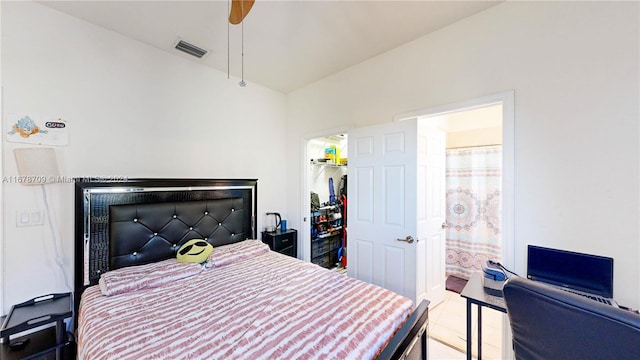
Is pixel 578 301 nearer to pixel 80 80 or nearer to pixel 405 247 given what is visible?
pixel 405 247

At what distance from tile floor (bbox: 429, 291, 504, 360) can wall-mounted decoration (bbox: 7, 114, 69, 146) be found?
11.8 feet

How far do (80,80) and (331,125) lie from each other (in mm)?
2458

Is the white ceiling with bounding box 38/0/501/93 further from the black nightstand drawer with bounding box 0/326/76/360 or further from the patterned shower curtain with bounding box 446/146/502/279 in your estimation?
the black nightstand drawer with bounding box 0/326/76/360

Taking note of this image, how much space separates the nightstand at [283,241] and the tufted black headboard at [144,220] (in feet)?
1.36

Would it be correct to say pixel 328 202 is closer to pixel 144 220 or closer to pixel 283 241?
pixel 283 241

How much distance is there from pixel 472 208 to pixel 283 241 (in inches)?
111

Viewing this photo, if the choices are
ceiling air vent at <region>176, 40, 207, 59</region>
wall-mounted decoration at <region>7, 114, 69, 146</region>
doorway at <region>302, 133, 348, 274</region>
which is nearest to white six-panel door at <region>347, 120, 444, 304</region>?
doorway at <region>302, 133, 348, 274</region>

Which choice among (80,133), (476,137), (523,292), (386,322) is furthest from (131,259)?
(476,137)

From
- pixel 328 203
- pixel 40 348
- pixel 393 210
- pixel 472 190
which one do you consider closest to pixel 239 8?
pixel 393 210

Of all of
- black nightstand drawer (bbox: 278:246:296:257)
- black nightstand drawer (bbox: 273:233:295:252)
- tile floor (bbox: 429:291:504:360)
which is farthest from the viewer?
black nightstand drawer (bbox: 278:246:296:257)

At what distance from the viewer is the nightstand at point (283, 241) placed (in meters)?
3.13

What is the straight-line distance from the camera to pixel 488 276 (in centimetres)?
169

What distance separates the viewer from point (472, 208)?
346cm

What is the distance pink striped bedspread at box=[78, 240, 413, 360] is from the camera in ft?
3.61
